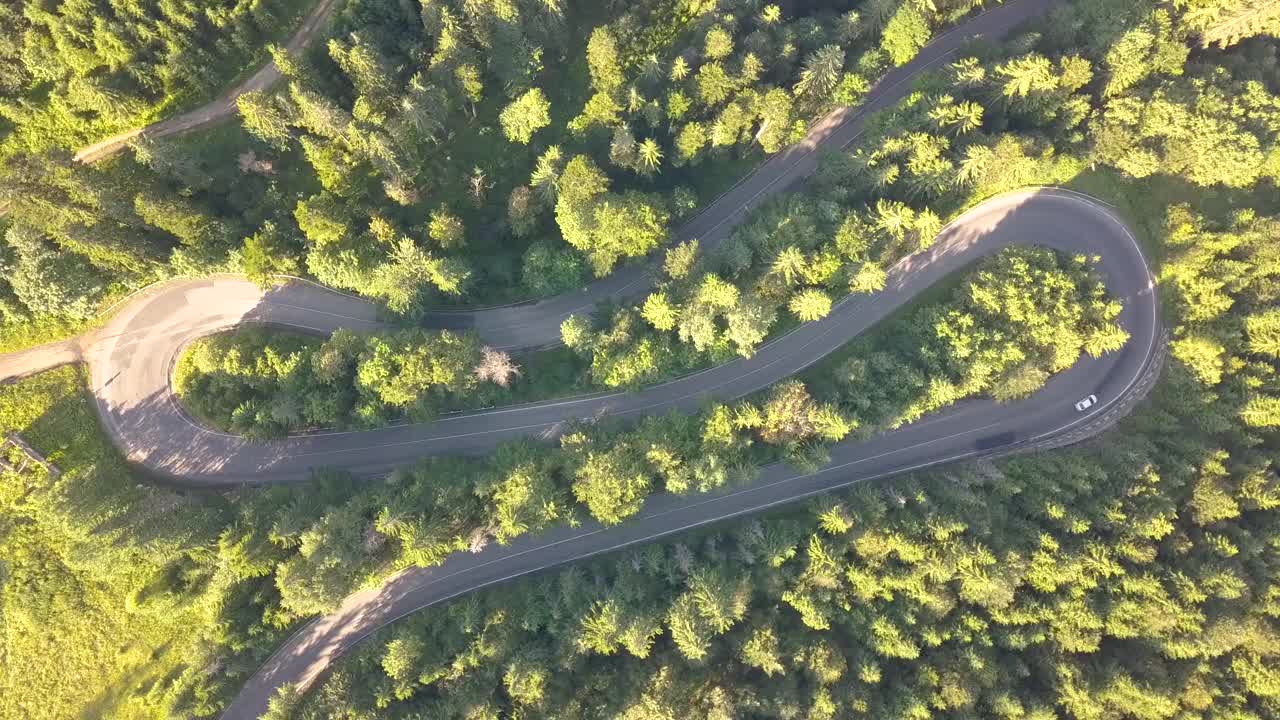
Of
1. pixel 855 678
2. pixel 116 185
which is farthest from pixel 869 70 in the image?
pixel 116 185

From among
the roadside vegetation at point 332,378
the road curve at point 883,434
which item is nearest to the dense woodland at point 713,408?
the roadside vegetation at point 332,378

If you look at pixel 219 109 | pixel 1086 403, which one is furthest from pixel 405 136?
pixel 1086 403

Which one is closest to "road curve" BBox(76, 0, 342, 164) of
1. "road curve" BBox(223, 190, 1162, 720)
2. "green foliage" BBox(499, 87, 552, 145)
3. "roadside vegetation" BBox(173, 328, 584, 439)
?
"roadside vegetation" BBox(173, 328, 584, 439)

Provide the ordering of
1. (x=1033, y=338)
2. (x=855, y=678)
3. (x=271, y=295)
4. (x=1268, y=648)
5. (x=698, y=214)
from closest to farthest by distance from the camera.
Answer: (x=1268, y=648), (x=855, y=678), (x=1033, y=338), (x=271, y=295), (x=698, y=214)

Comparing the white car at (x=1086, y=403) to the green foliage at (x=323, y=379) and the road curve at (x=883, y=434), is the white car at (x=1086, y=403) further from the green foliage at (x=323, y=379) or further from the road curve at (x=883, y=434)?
the green foliage at (x=323, y=379)

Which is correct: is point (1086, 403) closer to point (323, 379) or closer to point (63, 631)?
point (323, 379)

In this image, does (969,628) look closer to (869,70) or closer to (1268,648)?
(1268,648)

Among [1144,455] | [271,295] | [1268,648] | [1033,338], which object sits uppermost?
[271,295]

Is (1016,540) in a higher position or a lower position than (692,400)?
lower
